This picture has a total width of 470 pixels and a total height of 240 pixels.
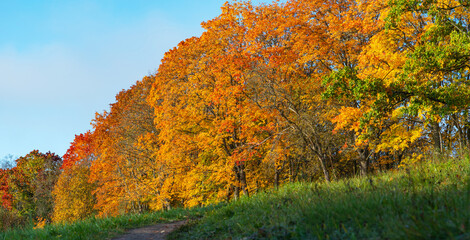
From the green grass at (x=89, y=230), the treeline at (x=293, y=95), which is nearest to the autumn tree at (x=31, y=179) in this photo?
the treeline at (x=293, y=95)

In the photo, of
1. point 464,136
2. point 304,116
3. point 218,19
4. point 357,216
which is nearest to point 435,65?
point 304,116

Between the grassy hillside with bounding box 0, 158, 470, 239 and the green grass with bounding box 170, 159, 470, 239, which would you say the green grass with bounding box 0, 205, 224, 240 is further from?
the green grass with bounding box 170, 159, 470, 239

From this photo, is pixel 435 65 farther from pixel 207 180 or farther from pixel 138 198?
pixel 138 198

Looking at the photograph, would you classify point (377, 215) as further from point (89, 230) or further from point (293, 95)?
point (293, 95)

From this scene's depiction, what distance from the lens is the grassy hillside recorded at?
4.16 metres

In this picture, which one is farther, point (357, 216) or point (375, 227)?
point (357, 216)

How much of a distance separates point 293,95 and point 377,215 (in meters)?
14.0

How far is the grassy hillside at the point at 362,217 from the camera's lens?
4.16 metres

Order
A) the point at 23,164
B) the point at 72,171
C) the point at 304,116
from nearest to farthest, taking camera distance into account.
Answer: the point at 304,116, the point at 72,171, the point at 23,164

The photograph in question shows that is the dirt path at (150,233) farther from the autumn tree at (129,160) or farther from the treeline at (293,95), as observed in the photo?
the autumn tree at (129,160)

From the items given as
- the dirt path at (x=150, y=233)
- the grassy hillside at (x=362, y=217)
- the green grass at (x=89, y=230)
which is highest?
the grassy hillside at (x=362, y=217)

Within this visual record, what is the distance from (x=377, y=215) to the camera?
4922 millimetres

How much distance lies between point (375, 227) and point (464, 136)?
1482 cm

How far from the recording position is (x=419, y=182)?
284 inches
